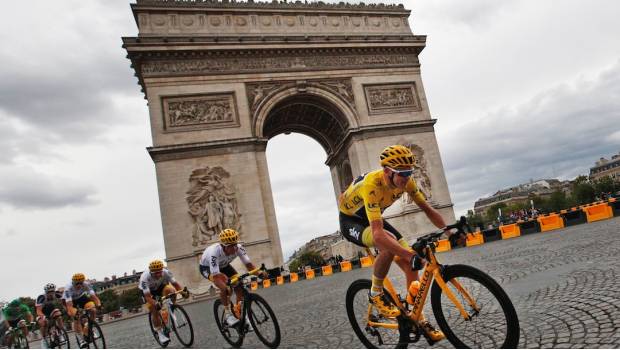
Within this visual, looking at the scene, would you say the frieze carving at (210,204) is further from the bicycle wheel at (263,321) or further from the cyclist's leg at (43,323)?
the bicycle wheel at (263,321)

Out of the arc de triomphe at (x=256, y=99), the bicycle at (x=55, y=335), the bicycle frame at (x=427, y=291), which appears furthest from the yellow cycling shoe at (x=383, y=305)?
the arc de triomphe at (x=256, y=99)

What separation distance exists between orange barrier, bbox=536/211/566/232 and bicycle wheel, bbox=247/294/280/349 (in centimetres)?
1438

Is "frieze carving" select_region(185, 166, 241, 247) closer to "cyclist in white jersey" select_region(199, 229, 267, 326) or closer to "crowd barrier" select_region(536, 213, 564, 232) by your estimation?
"crowd barrier" select_region(536, 213, 564, 232)

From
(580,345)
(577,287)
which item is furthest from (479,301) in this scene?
(577,287)

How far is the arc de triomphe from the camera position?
20.1 metres

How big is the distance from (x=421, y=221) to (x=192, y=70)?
14.4m

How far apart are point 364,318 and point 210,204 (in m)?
16.8

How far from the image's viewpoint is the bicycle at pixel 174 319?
6207mm

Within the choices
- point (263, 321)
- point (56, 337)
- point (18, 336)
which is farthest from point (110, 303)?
point (263, 321)

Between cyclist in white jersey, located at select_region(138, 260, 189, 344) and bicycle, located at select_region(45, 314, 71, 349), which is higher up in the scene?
cyclist in white jersey, located at select_region(138, 260, 189, 344)

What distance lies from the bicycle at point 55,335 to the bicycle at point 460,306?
8485 millimetres

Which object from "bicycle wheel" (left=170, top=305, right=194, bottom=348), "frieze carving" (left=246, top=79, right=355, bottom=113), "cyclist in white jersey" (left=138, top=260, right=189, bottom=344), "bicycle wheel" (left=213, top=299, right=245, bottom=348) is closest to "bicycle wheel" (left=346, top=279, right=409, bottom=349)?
"bicycle wheel" (left=213, top=299, right=245, bottom=348)

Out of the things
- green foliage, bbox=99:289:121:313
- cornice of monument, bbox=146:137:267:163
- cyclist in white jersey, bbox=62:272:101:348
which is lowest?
Answer: green foliage, bbox=99:289:121:313

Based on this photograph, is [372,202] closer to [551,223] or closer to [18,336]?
[18,336]
